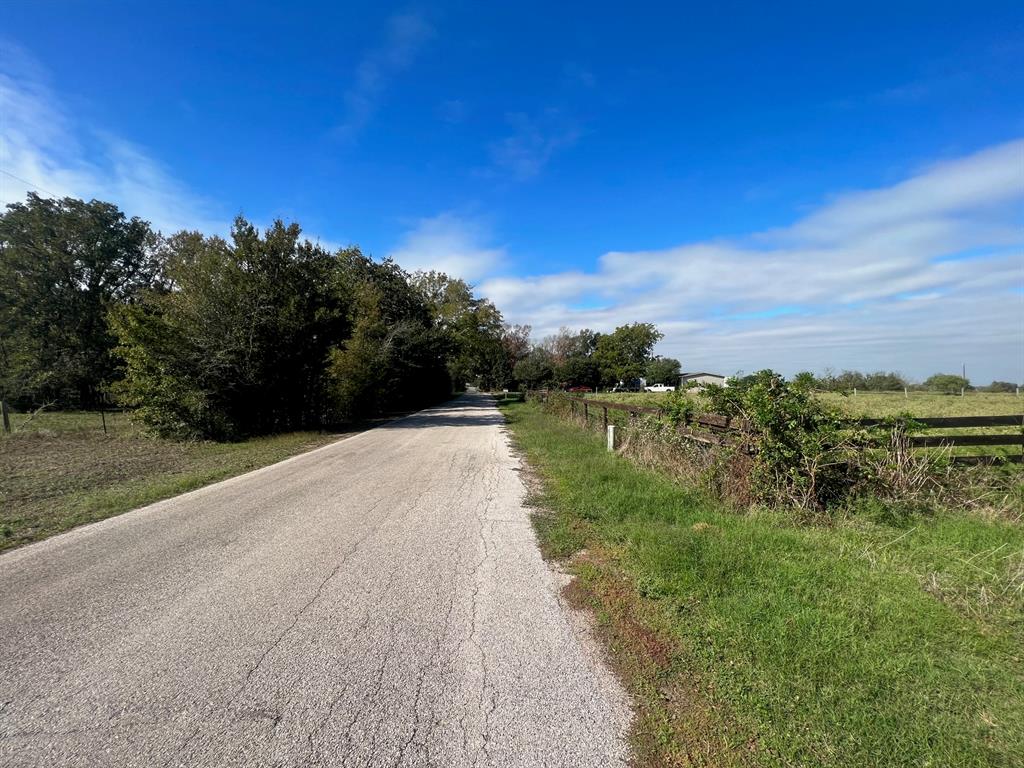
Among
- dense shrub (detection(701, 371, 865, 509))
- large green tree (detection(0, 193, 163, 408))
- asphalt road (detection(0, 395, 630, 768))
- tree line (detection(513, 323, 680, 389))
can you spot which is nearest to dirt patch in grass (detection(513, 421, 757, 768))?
asphalt road (detection(0, 395, 630, 768))

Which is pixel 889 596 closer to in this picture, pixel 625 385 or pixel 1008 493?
pixel 1008 493

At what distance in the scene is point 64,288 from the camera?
30.6 m

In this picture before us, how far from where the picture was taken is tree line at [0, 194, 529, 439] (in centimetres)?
1483

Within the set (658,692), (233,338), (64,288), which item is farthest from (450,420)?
(64,288)

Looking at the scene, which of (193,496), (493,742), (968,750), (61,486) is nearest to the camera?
(968,750)

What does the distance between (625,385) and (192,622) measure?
2910 inches

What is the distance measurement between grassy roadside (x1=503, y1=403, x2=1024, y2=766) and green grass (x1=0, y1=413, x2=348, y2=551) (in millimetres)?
6420

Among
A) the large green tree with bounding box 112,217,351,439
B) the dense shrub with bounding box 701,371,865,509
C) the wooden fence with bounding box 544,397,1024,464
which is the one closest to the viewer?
the dense shrub with bounding box 701,371,865,509

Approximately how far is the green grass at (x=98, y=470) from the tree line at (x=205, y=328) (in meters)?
1.80

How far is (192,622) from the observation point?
3.28m

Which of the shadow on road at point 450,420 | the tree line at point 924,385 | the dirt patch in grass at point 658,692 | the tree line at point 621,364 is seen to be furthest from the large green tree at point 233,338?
the tree line at point 621,364

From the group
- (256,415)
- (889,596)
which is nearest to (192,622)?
(889,596)

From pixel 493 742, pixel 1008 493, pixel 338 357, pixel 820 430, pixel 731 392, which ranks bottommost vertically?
pixel 493 742

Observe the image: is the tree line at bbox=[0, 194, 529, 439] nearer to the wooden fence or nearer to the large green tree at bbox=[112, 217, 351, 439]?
the large green tree at bbox=[112, 217, 351, 439]
